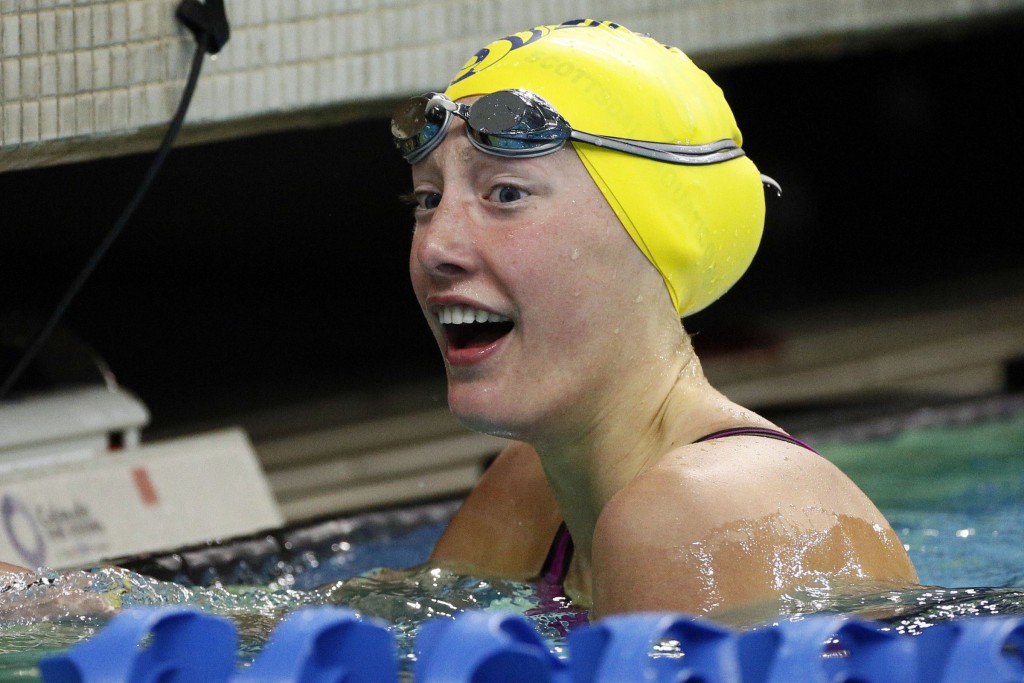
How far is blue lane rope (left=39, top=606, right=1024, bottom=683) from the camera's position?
49.1 inches

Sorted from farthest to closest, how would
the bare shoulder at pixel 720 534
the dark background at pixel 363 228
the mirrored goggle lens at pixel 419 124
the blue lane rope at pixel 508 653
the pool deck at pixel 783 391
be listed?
1. the dark background at pixel 363 228
2. the pool deck at pixel 783 391
3. the mirrored goggle lens at pixel 419 124
4. the bare shoulder at pixel 720 534
5. the blue lane rope at pixel 508 653

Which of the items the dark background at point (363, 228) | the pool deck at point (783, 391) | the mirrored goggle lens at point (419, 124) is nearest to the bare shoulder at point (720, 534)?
the mirrored goggle lens at point (419, 124)

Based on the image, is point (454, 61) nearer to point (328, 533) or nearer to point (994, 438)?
point (328, 533)

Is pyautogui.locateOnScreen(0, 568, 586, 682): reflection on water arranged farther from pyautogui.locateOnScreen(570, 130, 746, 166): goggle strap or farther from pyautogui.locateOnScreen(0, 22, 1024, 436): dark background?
pyautogui.locateOnScreen(0, 22, 1024, 436): dark background

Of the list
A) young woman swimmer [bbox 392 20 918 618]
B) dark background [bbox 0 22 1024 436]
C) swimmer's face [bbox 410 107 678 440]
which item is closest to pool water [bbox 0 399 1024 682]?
young woman swimmer [bbox 392 20 918 618]

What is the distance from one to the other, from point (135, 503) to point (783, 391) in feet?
8.12

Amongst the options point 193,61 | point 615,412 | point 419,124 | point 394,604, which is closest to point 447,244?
point 419,124

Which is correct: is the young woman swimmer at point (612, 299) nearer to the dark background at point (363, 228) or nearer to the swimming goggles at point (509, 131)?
the swimming goggles at point (509, 131)

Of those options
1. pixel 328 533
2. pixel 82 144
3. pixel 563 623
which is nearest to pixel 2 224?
pixel 82 144


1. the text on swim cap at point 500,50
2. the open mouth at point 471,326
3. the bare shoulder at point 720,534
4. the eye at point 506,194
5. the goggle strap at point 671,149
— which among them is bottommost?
the bare shoulder at point 720,534

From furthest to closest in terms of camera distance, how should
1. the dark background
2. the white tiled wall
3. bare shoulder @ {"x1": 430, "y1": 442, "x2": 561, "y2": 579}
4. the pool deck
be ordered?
the dark background, the pool deck, the white tiled wall, bare shoulder @ {"x1": 430, "y1": 442, "x2": 561, "y2": 579}

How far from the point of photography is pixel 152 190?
4.85m

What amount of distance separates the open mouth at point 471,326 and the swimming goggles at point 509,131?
8.9 inches

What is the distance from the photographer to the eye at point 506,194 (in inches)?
73.2
